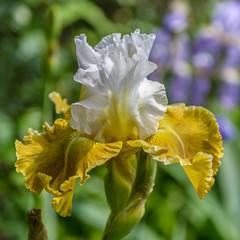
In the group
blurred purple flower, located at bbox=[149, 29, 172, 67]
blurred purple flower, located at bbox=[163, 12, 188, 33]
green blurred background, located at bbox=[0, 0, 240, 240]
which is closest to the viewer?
green blurred background, located at bbox=[0, 0, 240, 240]

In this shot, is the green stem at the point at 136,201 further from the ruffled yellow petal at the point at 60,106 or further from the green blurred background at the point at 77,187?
the green blurred background at the point at 77,187

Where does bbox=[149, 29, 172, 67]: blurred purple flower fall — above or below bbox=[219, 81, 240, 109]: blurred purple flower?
above

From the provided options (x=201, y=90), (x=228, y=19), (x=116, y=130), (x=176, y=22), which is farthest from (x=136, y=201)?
(x=228, y=19)

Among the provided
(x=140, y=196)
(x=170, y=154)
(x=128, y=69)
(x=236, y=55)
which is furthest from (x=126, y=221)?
(x=236, y=55)

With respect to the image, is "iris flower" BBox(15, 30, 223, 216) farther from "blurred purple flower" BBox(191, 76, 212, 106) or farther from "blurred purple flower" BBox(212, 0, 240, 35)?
"blurred purple flower" BBox(212, 0, 240, 35)

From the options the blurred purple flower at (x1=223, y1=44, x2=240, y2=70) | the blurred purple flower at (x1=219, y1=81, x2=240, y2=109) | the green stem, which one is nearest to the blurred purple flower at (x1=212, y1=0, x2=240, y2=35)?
the blurred purple flower at (x1=223, y1=44, x2=240, y2=70)

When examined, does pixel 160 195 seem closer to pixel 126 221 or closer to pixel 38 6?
pixel 38 6

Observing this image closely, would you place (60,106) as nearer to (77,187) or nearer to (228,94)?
(77,187)
